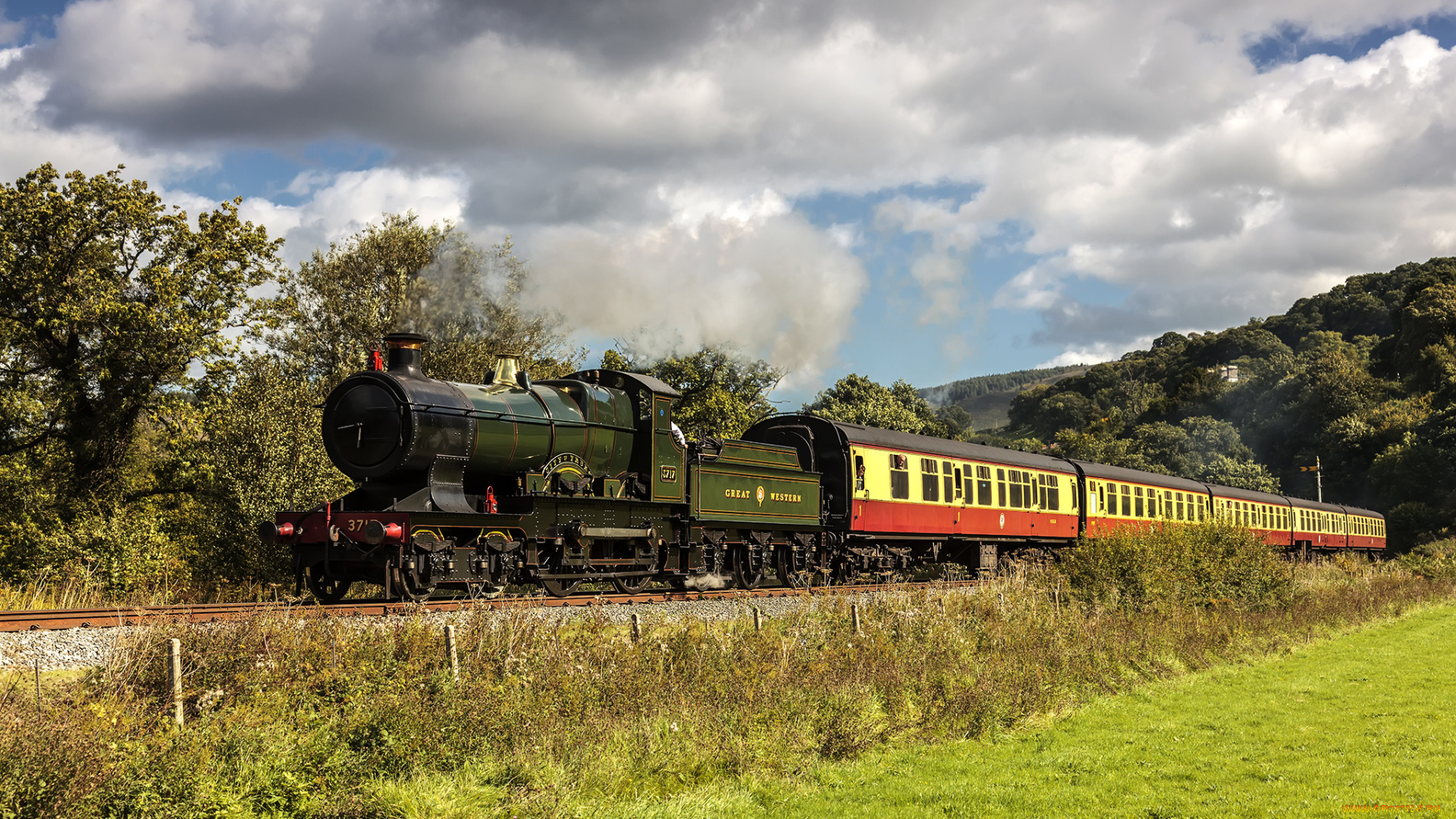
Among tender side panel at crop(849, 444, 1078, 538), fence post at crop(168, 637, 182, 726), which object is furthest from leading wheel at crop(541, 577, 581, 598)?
tender side panel at crop(849, 444, 1078, 538)

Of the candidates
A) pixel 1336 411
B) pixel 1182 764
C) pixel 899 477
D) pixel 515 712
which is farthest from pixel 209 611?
pixel 1336 411

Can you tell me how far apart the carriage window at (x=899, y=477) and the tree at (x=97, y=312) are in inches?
660

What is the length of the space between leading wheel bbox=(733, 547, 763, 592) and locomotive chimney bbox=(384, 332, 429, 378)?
7673 mm

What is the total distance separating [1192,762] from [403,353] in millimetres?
11729

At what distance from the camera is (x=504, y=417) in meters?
15.1

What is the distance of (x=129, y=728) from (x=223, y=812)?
5.06 ft

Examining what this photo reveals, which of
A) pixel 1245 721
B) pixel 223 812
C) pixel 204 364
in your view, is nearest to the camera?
pixel 223 812

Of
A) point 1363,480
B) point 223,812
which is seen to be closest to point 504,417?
point 223,812

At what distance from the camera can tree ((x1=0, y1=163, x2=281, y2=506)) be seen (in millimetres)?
24469

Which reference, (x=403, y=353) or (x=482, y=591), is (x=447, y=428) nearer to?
(x=403, y=353)

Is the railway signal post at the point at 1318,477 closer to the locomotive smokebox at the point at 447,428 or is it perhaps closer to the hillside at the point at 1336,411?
the hillside at the point at 1336,411

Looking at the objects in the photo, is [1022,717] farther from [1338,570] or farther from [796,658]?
[1338,570]

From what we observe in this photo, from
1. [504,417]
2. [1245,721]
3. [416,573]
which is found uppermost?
[504,417]

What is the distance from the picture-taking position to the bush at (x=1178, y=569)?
20.2 meters
